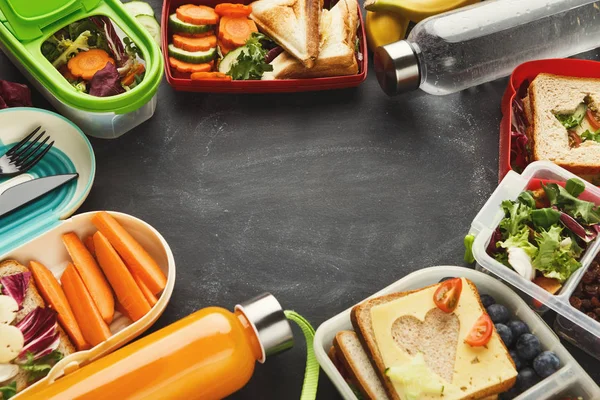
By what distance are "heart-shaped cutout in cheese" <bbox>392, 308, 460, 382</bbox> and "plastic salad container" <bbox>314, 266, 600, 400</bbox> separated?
0.33ft

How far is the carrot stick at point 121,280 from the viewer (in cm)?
147

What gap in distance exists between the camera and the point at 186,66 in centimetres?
178

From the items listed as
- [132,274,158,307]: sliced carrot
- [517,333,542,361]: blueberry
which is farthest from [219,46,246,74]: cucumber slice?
[517,333,542,361]: blueberry

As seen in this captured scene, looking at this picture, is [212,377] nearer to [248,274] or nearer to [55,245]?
[248,274]

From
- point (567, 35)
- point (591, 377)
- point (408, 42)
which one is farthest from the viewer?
point (567, 35)

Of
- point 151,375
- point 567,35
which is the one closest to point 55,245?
point 151,375

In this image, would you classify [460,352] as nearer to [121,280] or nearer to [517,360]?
[517,360]

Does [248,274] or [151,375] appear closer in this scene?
[151,375]

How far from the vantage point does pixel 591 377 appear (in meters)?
1.54

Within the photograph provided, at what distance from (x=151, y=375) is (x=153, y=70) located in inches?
27.8

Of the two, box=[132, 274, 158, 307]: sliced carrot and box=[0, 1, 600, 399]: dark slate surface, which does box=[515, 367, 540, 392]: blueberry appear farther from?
box=[132, 274, 158, 307]: sliced carrot

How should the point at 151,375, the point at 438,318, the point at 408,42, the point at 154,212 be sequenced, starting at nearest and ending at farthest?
the point at 151,375 → the point at 438,318 → the point at 154,212 → the point at 408,42

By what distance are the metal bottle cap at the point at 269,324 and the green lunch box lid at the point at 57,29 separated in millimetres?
569

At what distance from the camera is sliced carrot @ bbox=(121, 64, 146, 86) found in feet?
5.64
